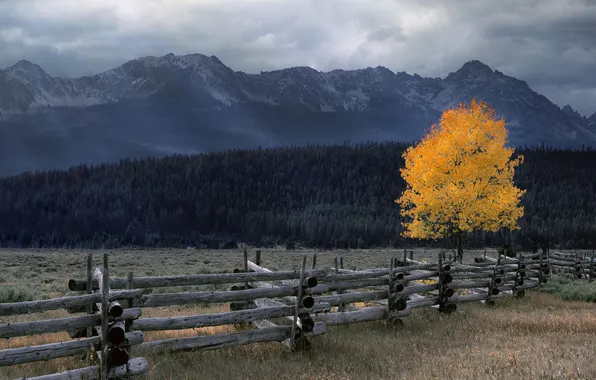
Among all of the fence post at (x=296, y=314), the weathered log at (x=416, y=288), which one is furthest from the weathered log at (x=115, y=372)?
the weathered log at (x=416, y=288)

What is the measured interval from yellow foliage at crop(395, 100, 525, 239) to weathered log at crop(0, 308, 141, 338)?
17.8 m

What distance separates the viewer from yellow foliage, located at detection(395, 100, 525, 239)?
23.7m

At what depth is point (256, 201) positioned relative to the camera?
15825 cm

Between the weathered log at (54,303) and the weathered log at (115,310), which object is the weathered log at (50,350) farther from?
the weathered log at (54,303)

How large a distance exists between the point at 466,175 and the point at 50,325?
19709 mm

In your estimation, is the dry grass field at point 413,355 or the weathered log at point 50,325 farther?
the dry grass field at point 413,355

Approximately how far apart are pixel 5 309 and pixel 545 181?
174 meters

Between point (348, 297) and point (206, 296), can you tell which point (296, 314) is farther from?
point (348, 297)

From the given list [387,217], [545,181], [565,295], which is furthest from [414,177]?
[545,181]

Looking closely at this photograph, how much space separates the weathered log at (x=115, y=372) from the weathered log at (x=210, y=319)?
713 millimetres

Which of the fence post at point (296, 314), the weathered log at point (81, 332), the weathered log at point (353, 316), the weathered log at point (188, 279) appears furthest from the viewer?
the weathered log at point (353, 316)

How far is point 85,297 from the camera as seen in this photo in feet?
27.4

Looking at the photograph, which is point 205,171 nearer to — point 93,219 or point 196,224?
point 196,224

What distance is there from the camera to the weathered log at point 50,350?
752cm
